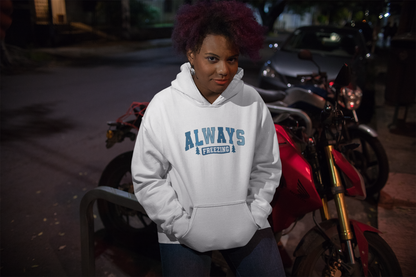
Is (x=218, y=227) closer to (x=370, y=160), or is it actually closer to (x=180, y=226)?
(x=180, y=226)

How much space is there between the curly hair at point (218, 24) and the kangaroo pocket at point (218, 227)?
2.41ft

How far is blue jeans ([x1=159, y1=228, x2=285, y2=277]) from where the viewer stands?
1651mm

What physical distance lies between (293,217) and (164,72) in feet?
31.7

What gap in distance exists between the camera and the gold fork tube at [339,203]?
1.96 meters

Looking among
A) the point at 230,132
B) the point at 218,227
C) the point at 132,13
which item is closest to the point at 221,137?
the point at 230,132

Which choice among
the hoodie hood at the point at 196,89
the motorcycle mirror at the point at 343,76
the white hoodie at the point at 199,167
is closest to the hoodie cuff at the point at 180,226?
the white hoodie at the point at 199,167

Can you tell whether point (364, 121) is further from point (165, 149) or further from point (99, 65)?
point (99, 65)

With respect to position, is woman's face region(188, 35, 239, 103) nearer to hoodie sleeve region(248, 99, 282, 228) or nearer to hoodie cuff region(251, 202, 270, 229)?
hoodie sleeve region(248, 99, 282, 228)

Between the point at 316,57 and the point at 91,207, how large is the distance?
5636 mm

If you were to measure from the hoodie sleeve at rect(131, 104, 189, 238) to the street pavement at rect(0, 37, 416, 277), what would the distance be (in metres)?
1.22

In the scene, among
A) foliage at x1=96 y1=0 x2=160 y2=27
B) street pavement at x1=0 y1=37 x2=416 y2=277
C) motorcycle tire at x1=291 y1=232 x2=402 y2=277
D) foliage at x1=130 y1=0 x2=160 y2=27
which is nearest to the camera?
motorcycle tire at x1=291 y1=232 x2=402 y2=277

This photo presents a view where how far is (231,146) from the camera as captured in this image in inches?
63.3

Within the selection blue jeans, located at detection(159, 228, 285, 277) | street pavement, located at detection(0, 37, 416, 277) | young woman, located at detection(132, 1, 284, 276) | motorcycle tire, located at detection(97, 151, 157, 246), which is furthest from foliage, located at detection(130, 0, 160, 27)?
blue jeans, located at detection(159, 228, 285, 277)

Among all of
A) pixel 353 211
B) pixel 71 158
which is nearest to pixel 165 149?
pixel 353 211
